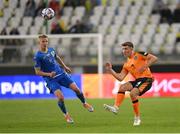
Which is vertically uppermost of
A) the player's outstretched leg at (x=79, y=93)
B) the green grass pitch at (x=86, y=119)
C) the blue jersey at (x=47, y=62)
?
the blue jersey at (x=47, y=62)

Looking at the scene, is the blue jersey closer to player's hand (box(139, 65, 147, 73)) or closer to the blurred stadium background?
player's hand (box(139, 65, 147, 73))

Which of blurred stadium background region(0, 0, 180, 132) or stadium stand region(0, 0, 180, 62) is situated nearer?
blurred stadium background region(0, 0, 180, 132)

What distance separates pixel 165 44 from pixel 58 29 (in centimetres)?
506

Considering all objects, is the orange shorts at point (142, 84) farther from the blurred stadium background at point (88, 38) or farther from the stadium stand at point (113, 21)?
the stadium stand at point (113, 21)

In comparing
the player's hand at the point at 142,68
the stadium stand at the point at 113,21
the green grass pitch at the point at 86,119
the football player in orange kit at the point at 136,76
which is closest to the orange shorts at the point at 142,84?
the football player in orange kit at the point at 136,76

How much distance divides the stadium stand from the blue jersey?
42.3ft

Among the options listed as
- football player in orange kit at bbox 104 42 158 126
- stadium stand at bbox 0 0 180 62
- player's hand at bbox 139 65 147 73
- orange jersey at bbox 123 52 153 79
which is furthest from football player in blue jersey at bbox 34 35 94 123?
stadium stand at bbox 0 0 180 62

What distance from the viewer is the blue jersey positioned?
55.4ft

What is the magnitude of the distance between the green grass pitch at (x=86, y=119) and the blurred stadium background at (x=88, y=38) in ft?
10.6

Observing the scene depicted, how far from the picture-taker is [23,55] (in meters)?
29.6

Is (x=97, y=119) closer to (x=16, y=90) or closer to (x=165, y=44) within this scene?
(x=16, y=90)

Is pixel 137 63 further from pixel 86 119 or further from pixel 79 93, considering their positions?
pixel 86 119

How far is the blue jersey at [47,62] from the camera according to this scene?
664 inches

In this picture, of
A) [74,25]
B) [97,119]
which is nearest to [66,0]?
[74,25]
